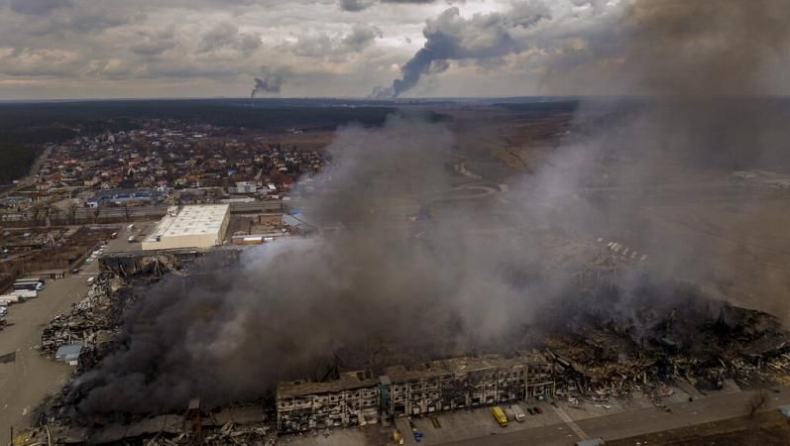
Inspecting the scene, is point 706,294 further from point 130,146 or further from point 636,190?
point 130,146

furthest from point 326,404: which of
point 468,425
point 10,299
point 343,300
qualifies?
point 10,299

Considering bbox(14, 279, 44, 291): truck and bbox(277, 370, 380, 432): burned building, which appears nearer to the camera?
bbox(277, 370, 380, 432): burned building

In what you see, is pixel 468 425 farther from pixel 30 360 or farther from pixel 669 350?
pixel 30 360

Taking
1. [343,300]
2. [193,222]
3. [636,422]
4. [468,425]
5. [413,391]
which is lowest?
[468,425]

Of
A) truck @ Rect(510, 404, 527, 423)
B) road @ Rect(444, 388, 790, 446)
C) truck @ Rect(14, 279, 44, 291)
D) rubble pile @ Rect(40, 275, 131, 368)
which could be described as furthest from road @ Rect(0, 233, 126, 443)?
truck @ Rect(510, 404, 527, 423)

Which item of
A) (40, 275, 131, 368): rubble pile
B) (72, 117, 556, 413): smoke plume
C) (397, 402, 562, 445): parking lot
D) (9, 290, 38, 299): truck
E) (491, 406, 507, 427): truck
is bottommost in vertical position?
(397, 402, 562, 445): parking lot

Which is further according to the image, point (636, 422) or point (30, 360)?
point (30, 360)

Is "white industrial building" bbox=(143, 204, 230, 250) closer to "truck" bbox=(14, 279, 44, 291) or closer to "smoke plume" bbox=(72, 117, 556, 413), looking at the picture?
"smoke plume" bbox=(72, 117, 556, 413)
